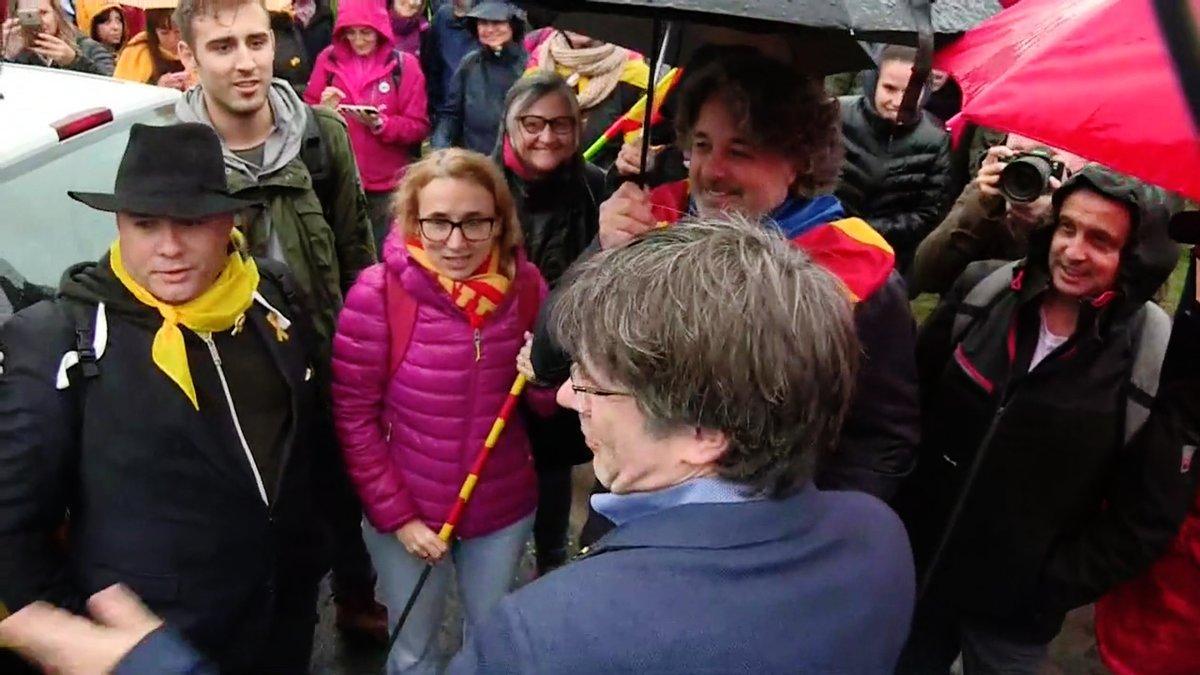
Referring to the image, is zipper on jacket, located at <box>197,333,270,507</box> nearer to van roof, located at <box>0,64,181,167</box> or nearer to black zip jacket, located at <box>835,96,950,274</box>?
van roof, located at <box>0,64,181,167</box>

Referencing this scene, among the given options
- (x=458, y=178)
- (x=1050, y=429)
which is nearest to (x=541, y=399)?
(x=458, y=178)

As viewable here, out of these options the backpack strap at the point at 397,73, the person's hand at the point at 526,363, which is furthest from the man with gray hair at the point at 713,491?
the backpack strap at the point at 397,73

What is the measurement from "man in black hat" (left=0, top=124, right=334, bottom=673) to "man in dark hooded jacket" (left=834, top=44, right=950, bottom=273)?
2.57 m

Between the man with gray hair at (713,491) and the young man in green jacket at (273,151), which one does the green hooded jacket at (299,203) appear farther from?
the man with gray hair at (713,491)

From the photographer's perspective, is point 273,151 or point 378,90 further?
point 378,90

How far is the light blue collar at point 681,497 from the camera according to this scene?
118 cm

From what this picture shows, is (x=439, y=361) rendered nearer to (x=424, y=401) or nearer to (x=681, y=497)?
(x=424, y=401)

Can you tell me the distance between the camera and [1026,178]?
2439mm

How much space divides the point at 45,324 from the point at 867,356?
1.61 metres

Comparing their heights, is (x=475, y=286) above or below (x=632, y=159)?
below

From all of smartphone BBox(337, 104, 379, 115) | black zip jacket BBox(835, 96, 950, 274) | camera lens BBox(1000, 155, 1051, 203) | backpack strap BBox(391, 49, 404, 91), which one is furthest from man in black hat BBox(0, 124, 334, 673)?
backpack strap BBox(391, 49, 404, 91)

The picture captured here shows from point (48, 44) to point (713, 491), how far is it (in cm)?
482

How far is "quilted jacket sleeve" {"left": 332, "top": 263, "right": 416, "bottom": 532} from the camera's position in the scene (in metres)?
2.39

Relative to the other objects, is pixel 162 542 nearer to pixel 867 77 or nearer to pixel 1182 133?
pixel 1182 133
